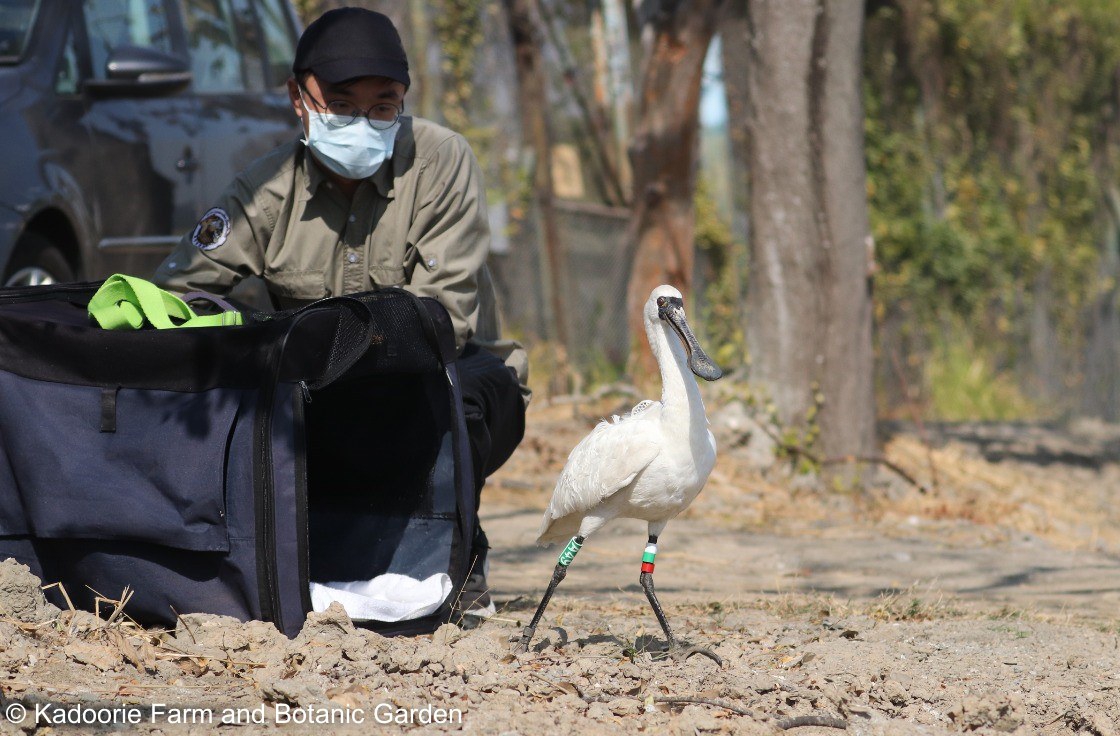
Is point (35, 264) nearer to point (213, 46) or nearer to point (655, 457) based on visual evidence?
point (213, 46)

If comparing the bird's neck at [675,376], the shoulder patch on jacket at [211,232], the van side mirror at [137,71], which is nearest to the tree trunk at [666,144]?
the van side mirror at [137,71]

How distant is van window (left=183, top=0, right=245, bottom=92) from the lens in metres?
6.62

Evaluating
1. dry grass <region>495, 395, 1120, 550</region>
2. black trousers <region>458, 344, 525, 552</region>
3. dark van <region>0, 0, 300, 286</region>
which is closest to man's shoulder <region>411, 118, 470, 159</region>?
black trousers <region>458, 344, 525, 552</region>

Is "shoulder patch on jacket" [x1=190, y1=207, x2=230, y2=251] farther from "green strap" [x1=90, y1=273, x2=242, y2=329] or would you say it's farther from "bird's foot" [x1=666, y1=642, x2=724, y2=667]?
"bird's foot" [x1=666, y1=642, x2=724, y2=667]

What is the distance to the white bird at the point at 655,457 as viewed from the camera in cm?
360

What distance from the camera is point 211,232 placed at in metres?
4.20

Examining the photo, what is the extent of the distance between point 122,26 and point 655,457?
13.0 ft

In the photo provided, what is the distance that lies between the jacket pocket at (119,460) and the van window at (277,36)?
4.18 meters

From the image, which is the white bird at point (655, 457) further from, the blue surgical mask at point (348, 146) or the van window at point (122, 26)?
the van window at point (122, 26)

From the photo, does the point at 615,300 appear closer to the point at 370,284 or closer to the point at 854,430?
the point at 854,430

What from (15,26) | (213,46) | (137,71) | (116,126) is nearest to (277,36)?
(213,46)

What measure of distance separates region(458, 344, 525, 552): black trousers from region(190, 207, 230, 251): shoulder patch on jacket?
0.89 metres

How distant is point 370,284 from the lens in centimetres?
437

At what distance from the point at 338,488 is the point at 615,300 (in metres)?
8.50
